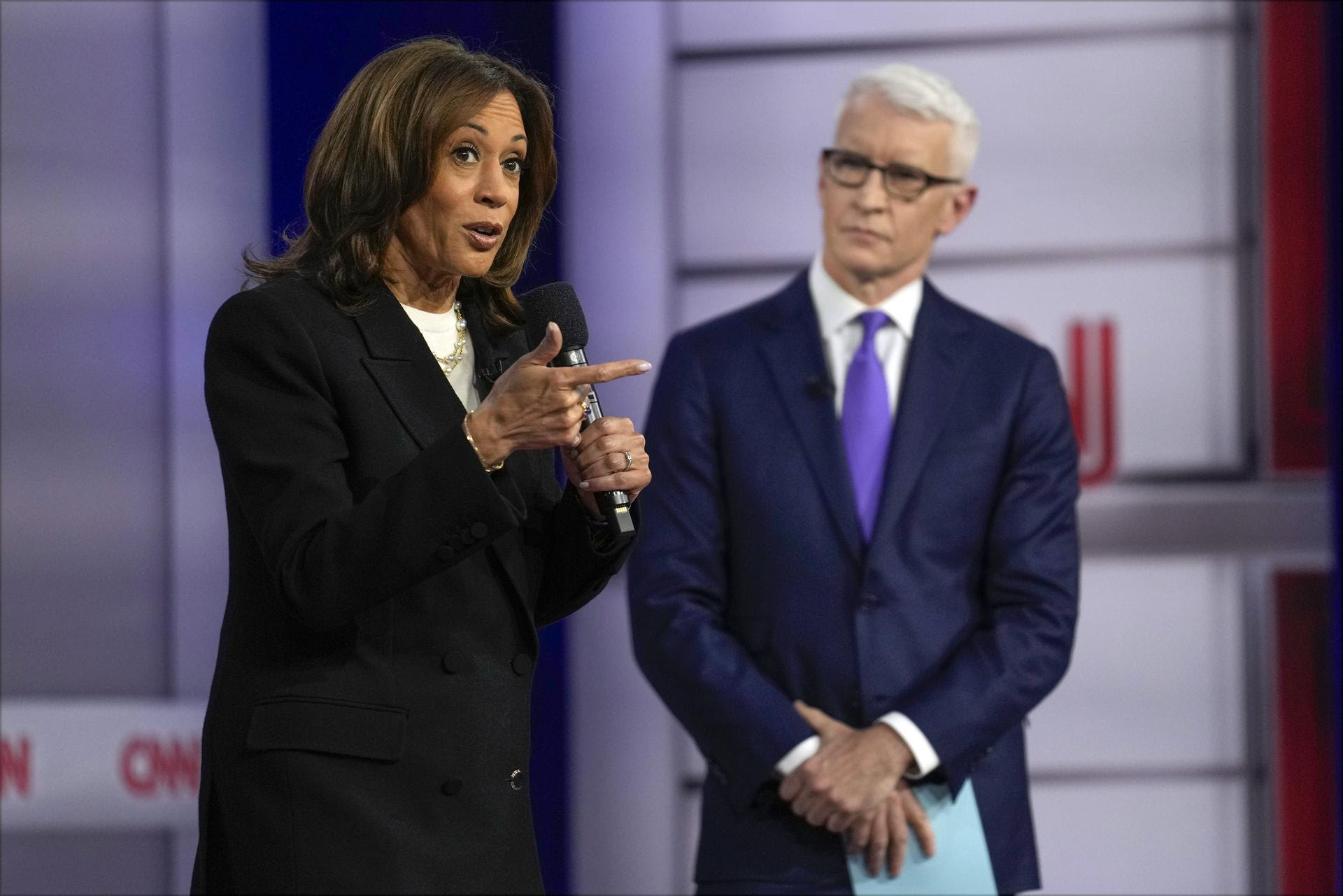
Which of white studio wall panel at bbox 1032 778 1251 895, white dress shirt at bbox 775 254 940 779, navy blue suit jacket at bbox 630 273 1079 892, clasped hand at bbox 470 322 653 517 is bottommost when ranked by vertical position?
white studio wall panel at bbox 1032 778 1251 895

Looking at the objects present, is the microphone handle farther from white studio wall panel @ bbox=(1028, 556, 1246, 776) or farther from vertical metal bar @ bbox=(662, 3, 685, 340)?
white studio wall panel @ bbox=(1028, 556, 1246, 776)

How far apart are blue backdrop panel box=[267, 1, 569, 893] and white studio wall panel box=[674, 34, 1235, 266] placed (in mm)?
422

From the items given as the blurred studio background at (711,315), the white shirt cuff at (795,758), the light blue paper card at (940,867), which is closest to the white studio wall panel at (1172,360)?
the blurred studio background at (711,315)

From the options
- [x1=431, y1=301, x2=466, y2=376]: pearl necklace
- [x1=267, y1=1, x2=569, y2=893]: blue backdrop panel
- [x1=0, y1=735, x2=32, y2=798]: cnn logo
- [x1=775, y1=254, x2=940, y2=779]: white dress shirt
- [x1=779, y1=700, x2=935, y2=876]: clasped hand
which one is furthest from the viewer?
[x1=0, y1=735, x2=32, y2=798]: cnn logo

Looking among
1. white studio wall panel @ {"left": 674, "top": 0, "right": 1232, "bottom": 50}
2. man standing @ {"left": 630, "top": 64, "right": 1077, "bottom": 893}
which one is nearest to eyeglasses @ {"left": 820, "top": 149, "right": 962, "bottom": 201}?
man standing @ {"left": 630, "top": 64, "right": 1077, "bottom": 893}

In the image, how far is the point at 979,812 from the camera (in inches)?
96.6

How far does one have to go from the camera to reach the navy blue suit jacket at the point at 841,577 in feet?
7.97

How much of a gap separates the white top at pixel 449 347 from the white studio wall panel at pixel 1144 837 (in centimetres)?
217

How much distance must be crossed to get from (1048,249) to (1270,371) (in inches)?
21.6

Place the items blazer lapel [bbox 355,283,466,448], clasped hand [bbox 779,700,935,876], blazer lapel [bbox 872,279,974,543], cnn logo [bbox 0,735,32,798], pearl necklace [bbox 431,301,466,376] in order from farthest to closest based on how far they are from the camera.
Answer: cnn logo [bbox 0,735,32,798]
blazer lapel [bbox 872,279,974,543]
clasped hand [bbox 779,700,935,876]
pearl necklace [bbox 431,301,466,376]
blazer lapel [bbox 355,283,466,448]

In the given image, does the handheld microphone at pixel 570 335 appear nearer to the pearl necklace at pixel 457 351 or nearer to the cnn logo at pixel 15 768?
the pearl necklace at pixel 457 351

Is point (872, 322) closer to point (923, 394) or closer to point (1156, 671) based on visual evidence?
point (923, 394)

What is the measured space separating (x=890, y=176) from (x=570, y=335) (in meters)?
1.24

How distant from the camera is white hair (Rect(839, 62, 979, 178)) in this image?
2699 mm
